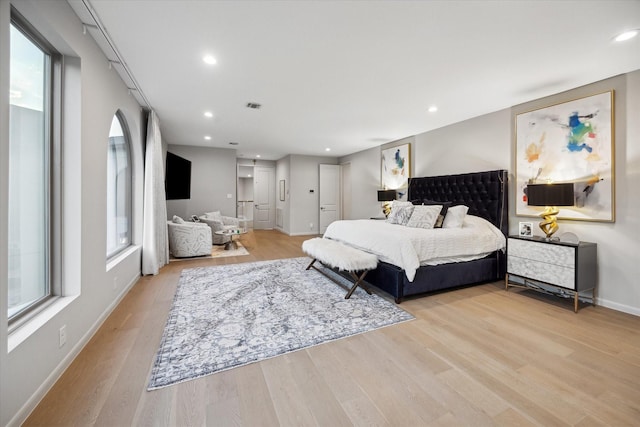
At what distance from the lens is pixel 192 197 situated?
6.88 metres

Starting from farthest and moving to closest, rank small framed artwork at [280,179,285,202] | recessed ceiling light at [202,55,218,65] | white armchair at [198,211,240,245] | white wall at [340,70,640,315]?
small framed artwork at [280,179,285,202], white armchair at [198,211,240,245], white wall at [340,70,640,315], recessed ceiling light at [202,55,218,65]

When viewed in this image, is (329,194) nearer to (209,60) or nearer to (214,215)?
(214,215)

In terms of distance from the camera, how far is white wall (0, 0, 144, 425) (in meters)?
1.26

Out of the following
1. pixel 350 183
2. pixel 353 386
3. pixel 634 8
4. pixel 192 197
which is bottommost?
pixel 353 386

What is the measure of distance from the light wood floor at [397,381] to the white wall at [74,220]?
0.55ft

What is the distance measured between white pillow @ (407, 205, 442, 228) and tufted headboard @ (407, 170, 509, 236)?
2.24 feet

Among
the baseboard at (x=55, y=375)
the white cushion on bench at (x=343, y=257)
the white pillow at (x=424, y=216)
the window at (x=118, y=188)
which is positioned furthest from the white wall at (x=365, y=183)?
the baseboard at (x=55, y=375)

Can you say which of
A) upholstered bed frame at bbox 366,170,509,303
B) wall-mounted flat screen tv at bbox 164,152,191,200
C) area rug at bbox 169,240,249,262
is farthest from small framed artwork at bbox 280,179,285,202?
upholstered bed frame at bbox 366,170,509,303

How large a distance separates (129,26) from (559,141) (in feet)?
15.0

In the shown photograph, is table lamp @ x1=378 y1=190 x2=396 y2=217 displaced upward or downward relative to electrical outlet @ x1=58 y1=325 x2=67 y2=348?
upward

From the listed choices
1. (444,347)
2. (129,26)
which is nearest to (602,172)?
(444,347)

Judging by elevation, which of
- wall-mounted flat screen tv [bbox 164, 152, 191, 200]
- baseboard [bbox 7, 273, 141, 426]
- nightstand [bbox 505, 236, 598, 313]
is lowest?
baseboard [bbox 7, 273, 141, 426]

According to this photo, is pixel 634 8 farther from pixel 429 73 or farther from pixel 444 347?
pixel 444 347

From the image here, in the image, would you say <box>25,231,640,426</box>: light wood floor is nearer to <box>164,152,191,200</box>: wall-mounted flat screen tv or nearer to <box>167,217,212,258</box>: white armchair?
<box>167,217,212,258</box>: white armchair
